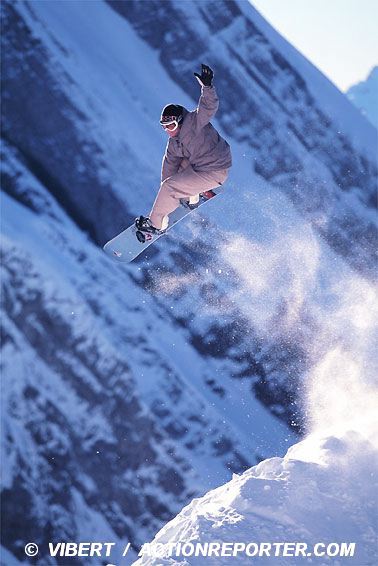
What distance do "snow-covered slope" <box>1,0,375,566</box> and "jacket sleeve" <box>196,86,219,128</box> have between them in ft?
22.3

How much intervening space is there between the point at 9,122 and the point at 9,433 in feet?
Result: 23.1

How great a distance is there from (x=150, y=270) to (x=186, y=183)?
19.8 feet

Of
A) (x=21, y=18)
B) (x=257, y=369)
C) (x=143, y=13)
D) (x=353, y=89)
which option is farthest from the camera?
(x=353, y=89)

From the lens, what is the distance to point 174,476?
13.2 m

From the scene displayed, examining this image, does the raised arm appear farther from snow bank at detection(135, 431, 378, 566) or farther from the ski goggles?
snow bank at detection(135, 431, 378, 566)

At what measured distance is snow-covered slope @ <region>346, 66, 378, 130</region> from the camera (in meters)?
103

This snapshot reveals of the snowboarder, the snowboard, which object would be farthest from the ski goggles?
the snowboard

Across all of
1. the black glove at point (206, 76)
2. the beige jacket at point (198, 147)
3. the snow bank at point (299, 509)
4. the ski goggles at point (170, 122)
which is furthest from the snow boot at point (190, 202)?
the snow bank at point (299, 509)

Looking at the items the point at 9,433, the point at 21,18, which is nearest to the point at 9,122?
the point at 21,18

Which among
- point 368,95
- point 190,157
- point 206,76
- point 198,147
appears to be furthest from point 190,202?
point 368,95

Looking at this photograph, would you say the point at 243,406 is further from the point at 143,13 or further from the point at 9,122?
the point at 143,13

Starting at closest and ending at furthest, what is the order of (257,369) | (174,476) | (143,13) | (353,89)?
(174,476) < (257,369) < (143,13) < (353,89)

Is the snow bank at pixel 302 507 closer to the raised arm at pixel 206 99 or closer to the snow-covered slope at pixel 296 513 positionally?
the snow-covered slope at pixel 296 513

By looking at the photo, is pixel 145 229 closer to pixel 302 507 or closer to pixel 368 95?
pixel 302 507
